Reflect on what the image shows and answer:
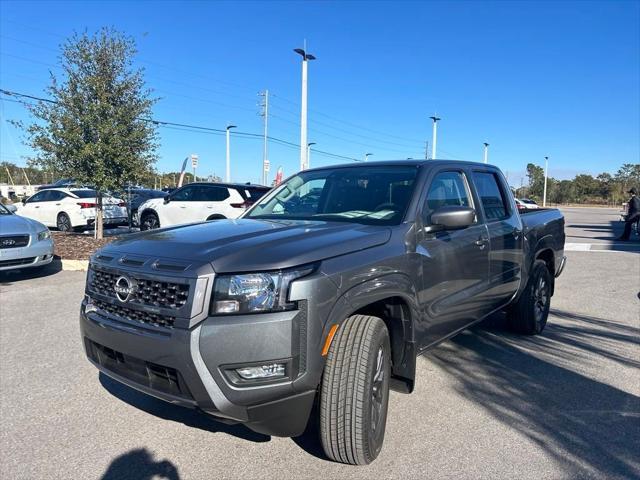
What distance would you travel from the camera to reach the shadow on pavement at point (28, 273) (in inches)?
339

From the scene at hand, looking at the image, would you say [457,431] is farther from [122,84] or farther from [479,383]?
[122,84]

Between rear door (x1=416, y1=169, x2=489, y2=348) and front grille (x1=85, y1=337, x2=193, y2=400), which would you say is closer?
front grille (x1=85, y1=337, x2=193, y2=400)

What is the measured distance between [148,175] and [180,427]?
10.1 metres

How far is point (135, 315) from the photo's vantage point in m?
2.67

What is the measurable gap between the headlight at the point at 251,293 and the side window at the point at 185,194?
38.7ft

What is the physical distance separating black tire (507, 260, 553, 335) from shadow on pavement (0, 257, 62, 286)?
7840 mm

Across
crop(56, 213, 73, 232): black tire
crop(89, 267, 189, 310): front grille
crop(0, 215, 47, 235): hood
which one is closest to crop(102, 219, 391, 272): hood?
crop(89, 267, 189, 310): front grille

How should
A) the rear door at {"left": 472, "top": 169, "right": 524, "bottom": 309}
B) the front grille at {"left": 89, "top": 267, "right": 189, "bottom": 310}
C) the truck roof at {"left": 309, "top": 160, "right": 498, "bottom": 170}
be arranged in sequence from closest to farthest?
the front grille at {"left": 89, "top": 267, "right": 189, "bottom": 310}, the truck roof at {"left": 309, "top": 160, "right": 498, "bottom": 170}, the rear door at {"left": 472, "top": 169, "right": 524, "bottom": 309}

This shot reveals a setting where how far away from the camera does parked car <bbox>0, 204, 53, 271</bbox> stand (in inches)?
313

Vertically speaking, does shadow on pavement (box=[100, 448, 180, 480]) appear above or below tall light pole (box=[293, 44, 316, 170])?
below

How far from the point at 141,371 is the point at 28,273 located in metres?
7.96

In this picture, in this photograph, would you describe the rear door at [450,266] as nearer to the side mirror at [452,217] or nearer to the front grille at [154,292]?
the side mirror at [452,217]

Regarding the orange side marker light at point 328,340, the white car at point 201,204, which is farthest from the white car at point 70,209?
the orange side marker light at point 328,340

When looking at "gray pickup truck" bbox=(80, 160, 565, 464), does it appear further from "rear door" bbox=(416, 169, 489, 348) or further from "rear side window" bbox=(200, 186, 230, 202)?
"rear side window" bbox=(200, 186, 230, 202)
